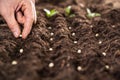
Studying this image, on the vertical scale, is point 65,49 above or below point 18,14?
below

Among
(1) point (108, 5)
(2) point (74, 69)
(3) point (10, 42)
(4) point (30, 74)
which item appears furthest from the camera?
(1) point (108, 5)

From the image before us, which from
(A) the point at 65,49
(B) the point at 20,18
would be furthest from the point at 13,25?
(A) the point at 65,49

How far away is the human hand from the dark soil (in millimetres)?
115

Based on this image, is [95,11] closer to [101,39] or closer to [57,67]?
[101,39]

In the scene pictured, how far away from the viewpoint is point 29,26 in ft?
9.53

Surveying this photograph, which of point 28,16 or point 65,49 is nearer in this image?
point 65,49

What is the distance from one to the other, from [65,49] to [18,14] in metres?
0.86

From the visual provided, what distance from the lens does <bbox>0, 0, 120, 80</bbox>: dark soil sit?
224 cm

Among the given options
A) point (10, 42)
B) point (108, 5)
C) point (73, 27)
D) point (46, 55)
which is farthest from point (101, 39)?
point (108, 5)

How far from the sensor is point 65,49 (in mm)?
2627

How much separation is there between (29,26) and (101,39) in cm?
97

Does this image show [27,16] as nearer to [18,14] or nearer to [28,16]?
[28,16]

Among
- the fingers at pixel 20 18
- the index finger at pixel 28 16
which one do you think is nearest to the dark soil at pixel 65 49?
the index finger at pixel 28 16

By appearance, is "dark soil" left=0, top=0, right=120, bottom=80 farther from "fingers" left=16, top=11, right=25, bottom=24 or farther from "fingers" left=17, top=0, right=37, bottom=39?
"fingers" left=16, top=11, right=25, bottom=24
